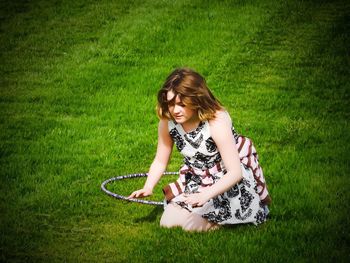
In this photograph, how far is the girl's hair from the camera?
17.7 ft

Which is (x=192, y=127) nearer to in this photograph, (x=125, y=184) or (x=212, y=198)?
(x=212, y=198)

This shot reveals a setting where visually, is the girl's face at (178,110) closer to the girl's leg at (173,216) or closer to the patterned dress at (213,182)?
the patterned dress at (213,182)

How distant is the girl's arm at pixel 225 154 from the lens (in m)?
5.29

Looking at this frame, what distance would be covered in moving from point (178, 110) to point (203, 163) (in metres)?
0.64

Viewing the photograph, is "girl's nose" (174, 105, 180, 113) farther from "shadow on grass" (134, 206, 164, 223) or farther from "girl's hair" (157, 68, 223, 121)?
"shadow on grass" (134, 206, 164, 223)

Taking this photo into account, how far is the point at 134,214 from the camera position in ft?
20.7

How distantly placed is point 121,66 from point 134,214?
580 centimetres

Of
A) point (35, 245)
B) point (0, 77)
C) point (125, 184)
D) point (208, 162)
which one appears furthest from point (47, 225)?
point (0, 77)

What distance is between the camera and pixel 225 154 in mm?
5391

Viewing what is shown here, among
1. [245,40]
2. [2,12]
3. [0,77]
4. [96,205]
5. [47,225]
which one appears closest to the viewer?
[47,225]

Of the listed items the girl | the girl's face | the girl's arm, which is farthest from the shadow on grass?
the girl's face

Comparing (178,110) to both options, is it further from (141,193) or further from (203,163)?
(141,193)

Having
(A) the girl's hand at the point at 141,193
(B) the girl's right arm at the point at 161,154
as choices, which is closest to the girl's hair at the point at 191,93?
(B) the girl's right arm at the point at 161,154

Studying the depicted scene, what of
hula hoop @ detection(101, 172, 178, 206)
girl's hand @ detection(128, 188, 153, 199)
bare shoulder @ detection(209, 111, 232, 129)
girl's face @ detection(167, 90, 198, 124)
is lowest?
hula hoop @ detection(101, 172, 178, 206)
